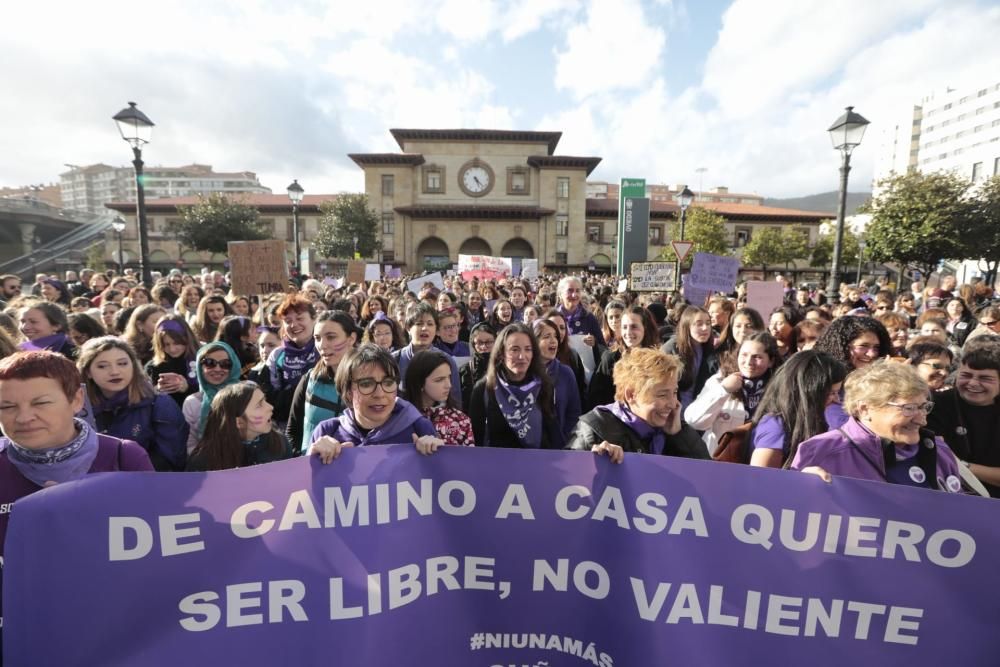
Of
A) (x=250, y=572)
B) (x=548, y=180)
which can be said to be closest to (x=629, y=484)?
(x=250, y=572)

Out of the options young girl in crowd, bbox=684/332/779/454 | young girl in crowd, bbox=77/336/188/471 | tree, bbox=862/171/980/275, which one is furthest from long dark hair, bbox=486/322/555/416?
tree, bbox=862/171/980/275

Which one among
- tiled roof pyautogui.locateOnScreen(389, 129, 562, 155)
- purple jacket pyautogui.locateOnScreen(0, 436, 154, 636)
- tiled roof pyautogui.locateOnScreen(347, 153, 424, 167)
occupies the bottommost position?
purple jacket pyautogui.locateOnScreen(0, 436, 154, 636)

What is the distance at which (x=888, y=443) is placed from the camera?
217 cm

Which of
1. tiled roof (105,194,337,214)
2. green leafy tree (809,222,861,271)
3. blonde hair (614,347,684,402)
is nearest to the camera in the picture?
blonde hair (614,347,684,402)

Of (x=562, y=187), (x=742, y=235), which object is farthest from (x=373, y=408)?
(x=742, y=235)

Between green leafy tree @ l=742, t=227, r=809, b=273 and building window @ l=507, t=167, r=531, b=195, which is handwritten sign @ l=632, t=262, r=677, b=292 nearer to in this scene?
green leafy tree @ l=742, t=227, r=809, b=273

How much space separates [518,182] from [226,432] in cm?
4316

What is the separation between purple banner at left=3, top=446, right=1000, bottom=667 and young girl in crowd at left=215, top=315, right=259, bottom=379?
9.65 ft

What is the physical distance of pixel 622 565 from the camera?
2.13 metres

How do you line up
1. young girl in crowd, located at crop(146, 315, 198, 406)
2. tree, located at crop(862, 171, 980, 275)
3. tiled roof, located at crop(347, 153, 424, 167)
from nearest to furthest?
young girl in crowd, located at crop(146, 315, 198, 406)
tree, located at crop(862, 171, 980, 275)
tiled roof, located at crop(347, 153, 424, 167)

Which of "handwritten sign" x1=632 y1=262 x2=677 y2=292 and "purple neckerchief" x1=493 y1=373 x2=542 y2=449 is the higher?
"handwritten sign" x1=632 y1=262 x2=677 y2=292

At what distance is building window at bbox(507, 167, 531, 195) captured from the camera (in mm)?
43312

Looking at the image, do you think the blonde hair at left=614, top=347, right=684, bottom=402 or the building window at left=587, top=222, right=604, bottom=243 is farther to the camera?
the building window at left=587, top=222, right=604, bottom=243

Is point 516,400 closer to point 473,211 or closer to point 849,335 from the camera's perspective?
point 849,335
